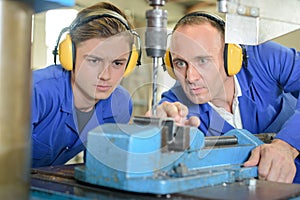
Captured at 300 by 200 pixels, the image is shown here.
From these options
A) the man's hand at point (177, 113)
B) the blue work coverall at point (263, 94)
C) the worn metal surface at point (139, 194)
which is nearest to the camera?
the worn metal surface at point (139, 194)

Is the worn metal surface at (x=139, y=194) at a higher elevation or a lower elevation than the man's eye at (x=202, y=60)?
lower

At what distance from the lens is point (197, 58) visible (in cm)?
156

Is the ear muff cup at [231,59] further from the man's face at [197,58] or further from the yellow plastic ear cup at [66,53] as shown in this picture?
the yellow plastic ear cup at [66,53]

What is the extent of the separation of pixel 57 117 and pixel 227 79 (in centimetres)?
67

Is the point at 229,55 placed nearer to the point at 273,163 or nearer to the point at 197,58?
the point at 197,58

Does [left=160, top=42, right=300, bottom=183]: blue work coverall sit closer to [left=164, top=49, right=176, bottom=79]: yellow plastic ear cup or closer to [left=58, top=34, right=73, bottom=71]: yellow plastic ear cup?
[left=164, top=49, right=176, bottom=79]: yellow plastic ear cup

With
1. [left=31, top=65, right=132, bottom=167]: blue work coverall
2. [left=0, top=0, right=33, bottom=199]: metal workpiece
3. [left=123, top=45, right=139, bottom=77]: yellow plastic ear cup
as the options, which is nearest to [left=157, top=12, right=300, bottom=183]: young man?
[left=123, top=45, right=139, bottom=77]: yellow plastic ear cup

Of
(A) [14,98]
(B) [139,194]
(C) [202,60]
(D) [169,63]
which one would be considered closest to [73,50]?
(D) [169,63]

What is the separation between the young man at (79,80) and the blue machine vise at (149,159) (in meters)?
0.67

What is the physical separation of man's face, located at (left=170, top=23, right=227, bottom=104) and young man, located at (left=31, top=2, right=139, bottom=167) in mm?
167

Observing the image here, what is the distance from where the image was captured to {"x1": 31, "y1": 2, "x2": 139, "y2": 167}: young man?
1571 millimetres

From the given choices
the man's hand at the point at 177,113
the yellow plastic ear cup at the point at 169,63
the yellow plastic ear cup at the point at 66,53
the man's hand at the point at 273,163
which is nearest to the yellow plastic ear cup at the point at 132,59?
the yellow plastic ear cup at the point at 169,63

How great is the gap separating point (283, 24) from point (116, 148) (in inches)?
20.0

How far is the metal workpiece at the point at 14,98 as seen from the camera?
561 millimetres
